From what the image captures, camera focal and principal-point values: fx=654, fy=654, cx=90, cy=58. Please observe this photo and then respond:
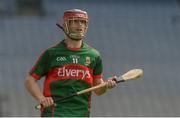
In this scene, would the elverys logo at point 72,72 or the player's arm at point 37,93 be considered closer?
the player's arm at point 37,93

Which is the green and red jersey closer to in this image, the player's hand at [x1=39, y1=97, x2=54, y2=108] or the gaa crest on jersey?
the gaa crest on jersey

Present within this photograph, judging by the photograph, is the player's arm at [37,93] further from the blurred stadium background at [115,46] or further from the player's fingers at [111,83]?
the blurred stadium background at [115,46]

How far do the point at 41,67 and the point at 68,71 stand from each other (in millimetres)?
210

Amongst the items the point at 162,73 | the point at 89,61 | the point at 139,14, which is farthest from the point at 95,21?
the point at 89,61

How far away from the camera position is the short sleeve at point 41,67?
473 centimetres

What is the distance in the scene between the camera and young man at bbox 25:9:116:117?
4684 millimetres

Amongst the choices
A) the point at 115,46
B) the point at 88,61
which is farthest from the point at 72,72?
the point at 115,46

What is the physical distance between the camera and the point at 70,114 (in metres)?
4.67

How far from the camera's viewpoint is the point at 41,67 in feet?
15.6

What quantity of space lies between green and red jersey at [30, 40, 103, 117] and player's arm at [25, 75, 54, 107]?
0.15ft

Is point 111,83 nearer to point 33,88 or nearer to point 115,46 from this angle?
point 33,88

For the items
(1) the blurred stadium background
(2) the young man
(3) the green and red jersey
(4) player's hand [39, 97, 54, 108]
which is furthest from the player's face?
A: (1) the blurred stadium background

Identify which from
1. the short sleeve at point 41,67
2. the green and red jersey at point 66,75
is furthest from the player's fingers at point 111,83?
the short sleeve at point 41,67

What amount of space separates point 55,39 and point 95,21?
1465 millimetres
